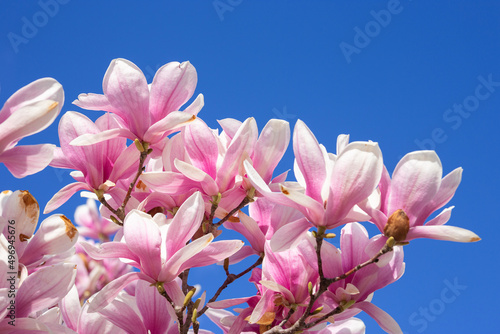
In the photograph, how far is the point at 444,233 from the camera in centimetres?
98

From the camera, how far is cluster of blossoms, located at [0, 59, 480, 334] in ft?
3.20

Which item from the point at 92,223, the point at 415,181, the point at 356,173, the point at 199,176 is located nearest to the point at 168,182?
the point at 199,176

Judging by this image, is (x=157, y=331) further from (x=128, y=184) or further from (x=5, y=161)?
(x=5, y=161)

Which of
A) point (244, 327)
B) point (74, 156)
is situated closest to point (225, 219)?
point (244, 327)

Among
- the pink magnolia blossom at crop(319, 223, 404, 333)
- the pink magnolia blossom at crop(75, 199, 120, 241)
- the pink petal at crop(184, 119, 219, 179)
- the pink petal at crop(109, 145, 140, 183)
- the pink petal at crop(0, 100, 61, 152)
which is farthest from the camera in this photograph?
the pink magnolia blossom at crop(75, 199, 120, 241)

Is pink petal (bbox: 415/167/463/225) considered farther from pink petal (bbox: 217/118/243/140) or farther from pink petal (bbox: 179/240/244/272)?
pink petal (bbox: 217/118/243/140)

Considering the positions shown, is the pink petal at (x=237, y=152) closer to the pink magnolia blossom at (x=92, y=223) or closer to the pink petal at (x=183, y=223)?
the pink petal at (x=183, y=223)

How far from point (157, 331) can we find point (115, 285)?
262 millimetres

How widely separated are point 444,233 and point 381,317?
323 millimetres

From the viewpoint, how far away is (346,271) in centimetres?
119

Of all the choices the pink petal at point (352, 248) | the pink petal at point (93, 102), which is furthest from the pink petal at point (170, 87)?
the pink petal at point (352, 248)

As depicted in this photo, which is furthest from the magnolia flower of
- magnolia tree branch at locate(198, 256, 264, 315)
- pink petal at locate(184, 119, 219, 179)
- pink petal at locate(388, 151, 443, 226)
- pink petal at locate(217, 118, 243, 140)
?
pink petal at locate(388, 151, 443, 226)

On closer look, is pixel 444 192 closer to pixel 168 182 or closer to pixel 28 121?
pixel 168 182

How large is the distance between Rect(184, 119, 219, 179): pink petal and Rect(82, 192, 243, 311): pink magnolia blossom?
236mm
